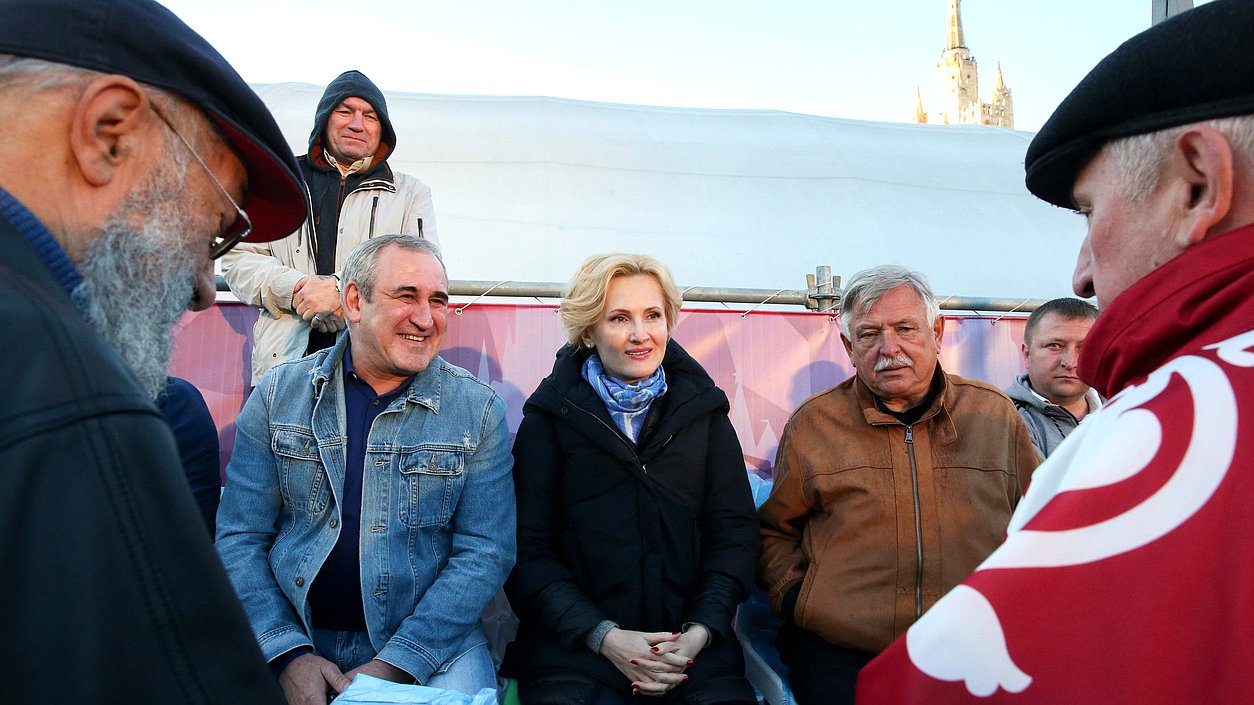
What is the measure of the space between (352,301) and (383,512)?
0.79 meters

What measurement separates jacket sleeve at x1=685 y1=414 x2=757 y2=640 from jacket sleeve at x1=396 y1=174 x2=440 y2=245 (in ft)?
5.03

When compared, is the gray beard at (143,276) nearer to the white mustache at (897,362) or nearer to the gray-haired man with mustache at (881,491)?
the gray-haired man with mustache at (881,491)

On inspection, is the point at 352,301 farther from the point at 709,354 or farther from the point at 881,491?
the point at 881,491

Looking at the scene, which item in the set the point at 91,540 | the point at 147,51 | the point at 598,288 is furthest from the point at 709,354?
the point at 91,540

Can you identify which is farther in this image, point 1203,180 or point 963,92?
point 963,92

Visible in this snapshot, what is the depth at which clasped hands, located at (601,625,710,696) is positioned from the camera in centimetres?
259

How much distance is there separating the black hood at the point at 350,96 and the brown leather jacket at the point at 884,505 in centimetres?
217

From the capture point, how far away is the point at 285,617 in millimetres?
2557

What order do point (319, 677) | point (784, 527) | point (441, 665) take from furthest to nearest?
point (784, 527) < point (441, 665) < point (319, 677)

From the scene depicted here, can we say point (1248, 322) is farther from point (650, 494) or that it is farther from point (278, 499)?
point (278, 499)

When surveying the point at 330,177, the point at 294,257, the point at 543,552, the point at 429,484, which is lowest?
the point at 543,552

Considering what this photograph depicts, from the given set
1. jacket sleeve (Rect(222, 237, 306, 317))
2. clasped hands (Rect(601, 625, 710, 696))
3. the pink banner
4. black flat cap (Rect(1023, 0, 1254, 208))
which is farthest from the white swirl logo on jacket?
the pink banner

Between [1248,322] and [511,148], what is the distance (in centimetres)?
897

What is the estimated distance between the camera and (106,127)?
3.35 ft
